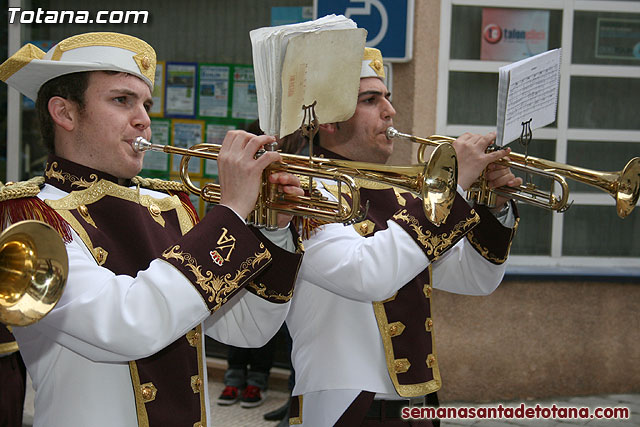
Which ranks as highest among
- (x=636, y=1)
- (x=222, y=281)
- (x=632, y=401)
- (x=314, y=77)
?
(x=636, y=1)

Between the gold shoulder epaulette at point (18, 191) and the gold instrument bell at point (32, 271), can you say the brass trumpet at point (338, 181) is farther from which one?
the gold instrument bell at point (32, 271)

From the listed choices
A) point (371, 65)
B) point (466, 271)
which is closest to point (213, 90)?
point (371, 65)

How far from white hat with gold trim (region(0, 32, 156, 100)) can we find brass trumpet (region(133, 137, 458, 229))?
208 mm

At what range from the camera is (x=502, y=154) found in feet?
8.03

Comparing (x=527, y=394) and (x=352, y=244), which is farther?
(x=527, y=394)

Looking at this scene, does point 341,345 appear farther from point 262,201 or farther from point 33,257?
point 33,257

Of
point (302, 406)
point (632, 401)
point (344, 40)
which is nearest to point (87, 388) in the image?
point (302, 406)

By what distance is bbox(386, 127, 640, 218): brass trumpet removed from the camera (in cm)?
259

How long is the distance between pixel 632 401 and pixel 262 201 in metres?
4.26

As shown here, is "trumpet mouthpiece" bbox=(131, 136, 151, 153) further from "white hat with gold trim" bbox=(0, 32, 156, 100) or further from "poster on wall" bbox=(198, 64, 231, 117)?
"poster on wall" bbox=(198, 64, 231, 117)

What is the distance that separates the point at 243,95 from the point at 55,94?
361cm

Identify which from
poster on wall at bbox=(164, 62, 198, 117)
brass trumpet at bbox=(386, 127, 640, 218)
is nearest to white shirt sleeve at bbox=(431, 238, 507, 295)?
brass trumpet at bbox=(386, 127, 640, 218)

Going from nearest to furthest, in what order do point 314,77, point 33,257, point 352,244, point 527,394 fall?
point 33,257 < point 314,77 < point 352,244 < point 527,394

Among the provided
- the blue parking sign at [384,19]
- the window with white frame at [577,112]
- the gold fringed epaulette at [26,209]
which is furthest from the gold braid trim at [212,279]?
the window with white frame at [577,112]
